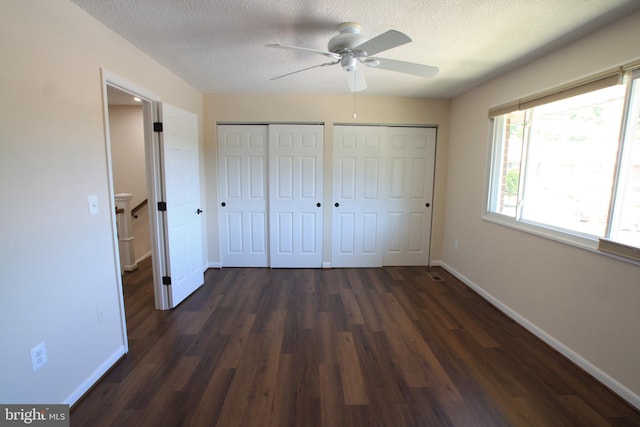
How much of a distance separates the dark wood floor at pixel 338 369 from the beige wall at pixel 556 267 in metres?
0.19

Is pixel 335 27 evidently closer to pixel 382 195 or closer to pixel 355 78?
pixel 355 78

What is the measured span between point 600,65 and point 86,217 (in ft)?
12.3

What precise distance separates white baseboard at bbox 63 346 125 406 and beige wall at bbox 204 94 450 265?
214 centimetres

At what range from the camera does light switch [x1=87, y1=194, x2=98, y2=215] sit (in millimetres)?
1865

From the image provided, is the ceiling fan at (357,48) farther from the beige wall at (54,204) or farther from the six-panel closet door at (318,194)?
the six-panel closet door at (318,194)

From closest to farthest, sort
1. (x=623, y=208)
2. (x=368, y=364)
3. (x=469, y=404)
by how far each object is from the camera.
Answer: (x=469, y=404)
(x=623, y=208)
(x=368, y=364)

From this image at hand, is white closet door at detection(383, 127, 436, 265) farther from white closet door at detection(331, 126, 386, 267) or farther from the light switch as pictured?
the light switch

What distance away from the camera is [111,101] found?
13.2 feet

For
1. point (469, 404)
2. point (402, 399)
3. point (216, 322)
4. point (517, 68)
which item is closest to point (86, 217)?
point (216, 322)

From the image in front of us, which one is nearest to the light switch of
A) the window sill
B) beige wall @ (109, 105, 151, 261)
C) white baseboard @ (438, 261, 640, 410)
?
beige wall @ (109, 105, 151, 261)

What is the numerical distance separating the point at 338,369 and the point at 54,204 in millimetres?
2108

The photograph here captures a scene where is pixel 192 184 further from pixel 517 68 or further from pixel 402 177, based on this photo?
Result: pixel 517 68

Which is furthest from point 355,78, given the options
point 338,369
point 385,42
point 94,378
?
point 94,378

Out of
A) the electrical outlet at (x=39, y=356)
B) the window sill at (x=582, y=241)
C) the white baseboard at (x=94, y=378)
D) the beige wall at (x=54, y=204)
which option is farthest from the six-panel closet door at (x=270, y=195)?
the electrical outlet at (x=39, y=356)
